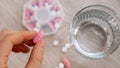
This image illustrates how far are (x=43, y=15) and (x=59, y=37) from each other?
0.24 ft

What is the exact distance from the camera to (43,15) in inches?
28.9

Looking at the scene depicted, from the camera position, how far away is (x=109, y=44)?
28.2 inches

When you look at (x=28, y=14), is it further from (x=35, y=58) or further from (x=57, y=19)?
(x=35, y=58)

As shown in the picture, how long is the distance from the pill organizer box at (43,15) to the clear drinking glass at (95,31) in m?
0.05

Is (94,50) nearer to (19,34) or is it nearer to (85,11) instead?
(85,11)

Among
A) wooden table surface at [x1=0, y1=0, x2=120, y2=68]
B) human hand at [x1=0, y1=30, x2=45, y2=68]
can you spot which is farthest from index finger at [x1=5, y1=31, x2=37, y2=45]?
wooden table surface at [x1=0, y1=0, x2=120, y2=68]

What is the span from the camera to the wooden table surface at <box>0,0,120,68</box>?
2.30 ft

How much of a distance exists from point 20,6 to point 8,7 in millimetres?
32

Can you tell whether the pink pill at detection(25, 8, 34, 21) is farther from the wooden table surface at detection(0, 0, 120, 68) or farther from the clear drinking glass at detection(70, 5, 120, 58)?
the clear drinking glass at detection(70, 5, 120, 58)

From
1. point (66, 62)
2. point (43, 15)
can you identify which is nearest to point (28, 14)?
point (43, 15)

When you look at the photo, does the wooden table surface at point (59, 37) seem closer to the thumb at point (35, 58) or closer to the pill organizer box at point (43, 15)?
the pill organizer box at point (43, 15)

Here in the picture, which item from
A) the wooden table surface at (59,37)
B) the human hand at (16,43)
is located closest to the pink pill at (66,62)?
the wooden table surface at (59,37)

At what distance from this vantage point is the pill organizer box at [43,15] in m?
0.73

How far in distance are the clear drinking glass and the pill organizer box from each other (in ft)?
0.17
